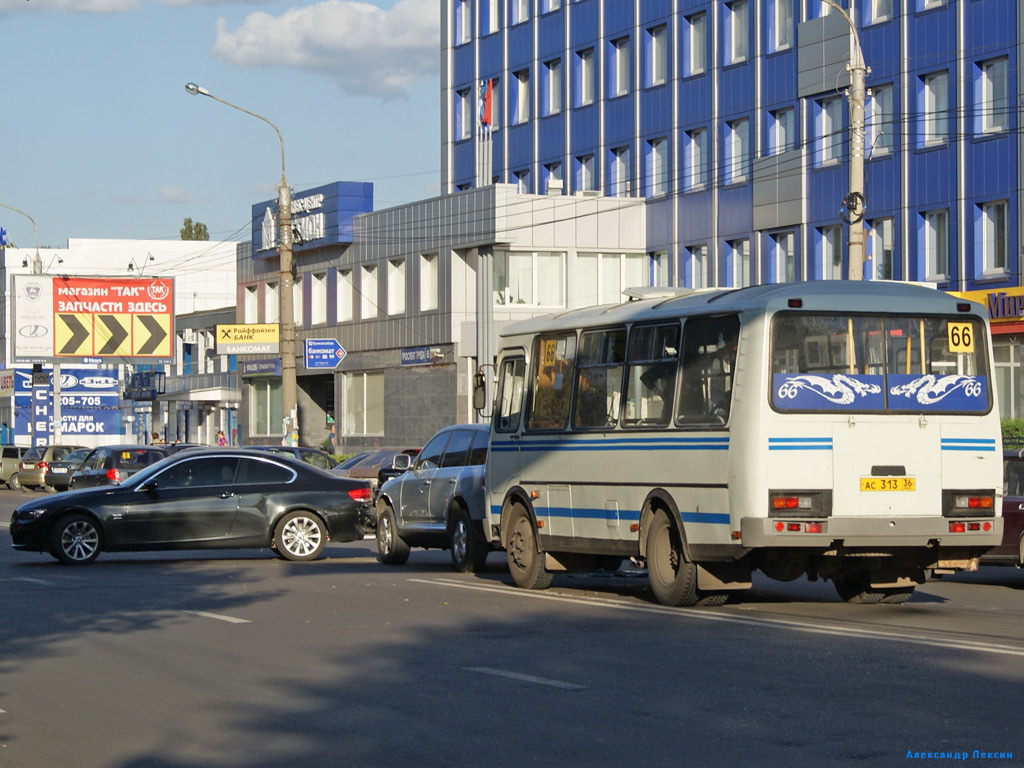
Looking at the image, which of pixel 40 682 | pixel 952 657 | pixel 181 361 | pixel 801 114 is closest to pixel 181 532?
pixel 40 682

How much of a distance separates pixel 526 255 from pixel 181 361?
31.7 meters

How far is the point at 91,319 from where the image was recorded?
6009 centimetres

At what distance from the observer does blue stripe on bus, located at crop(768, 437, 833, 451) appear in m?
12.8

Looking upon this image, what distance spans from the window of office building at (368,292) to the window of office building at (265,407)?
25.3ft

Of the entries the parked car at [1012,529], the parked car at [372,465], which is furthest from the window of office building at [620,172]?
the parked car at [1012,529]

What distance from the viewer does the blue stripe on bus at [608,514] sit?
43.2ft

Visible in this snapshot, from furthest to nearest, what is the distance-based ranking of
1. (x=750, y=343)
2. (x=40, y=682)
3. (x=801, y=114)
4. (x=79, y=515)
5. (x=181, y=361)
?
(x=181, y=361), (x=801, y=114), (x=79, y=515), (x=750, y=343), (x=40, y=682)

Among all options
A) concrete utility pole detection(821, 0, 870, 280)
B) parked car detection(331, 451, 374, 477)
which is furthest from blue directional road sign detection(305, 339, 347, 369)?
concrete utility pole detection(821, 0, 870, 280)

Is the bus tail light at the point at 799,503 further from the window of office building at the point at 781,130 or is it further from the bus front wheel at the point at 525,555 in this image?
the window of office building at the point at 781,130

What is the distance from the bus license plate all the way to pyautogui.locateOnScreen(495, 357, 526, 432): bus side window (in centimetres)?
481

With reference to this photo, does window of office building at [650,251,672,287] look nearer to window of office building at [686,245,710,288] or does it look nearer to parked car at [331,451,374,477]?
window of office building at [686,245,710,288]

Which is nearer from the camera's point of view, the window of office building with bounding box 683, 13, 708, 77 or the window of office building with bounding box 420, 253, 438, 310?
the window of office building with bounding box 683, 13, 708, 77

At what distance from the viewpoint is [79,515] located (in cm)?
2009

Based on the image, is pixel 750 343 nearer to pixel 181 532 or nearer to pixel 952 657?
pixel 952 657
